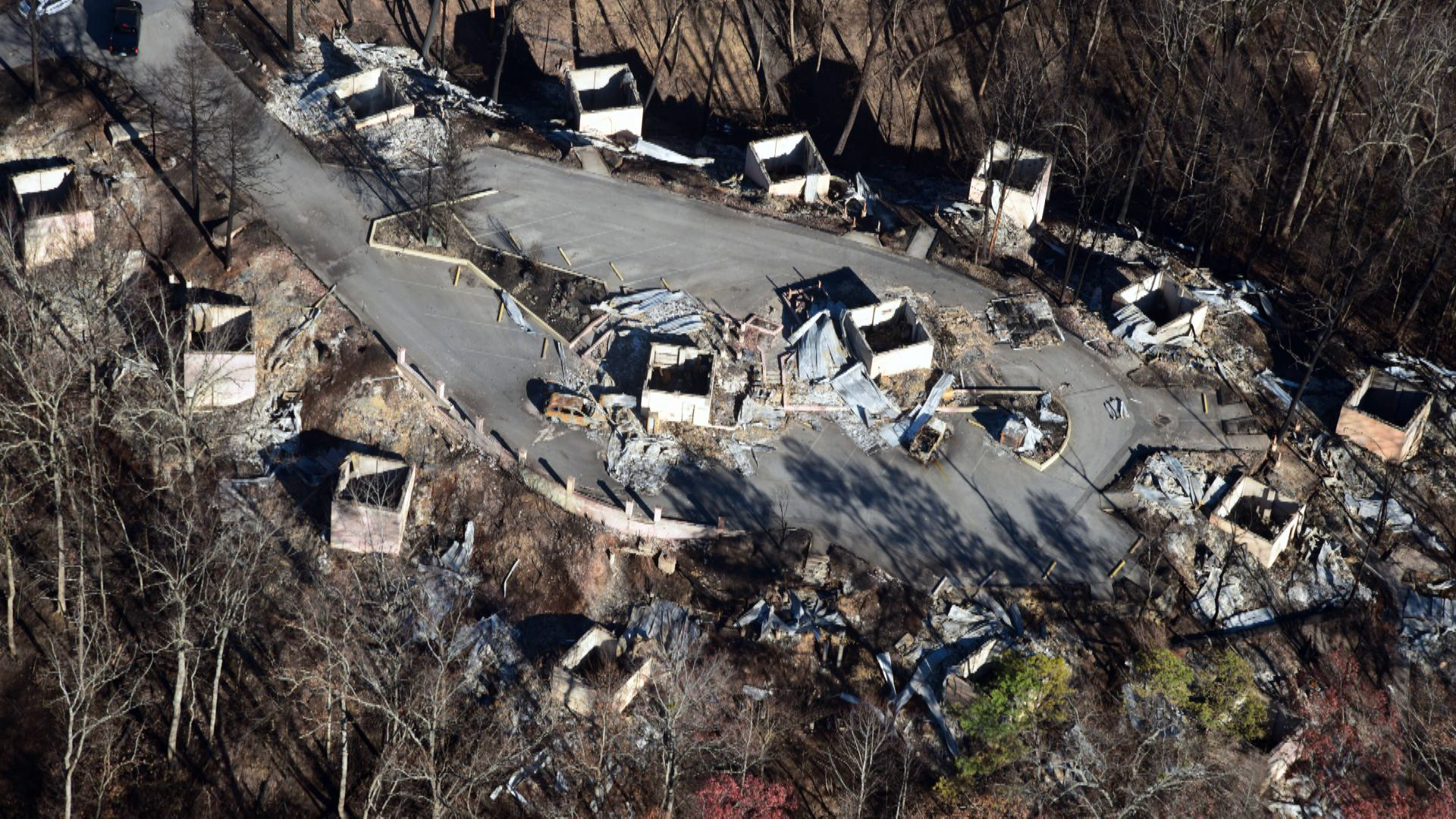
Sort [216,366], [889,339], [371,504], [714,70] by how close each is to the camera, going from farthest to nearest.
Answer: [714,70] → [889,339] → [216,366] → [371,504]

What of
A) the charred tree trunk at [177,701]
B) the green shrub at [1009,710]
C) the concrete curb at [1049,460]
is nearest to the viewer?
the charred tree trunk at [177,701]

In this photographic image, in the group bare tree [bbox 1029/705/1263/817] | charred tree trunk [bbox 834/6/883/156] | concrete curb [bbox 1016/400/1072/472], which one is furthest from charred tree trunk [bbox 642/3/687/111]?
bare tree [bbox 1029/705/1263/817]

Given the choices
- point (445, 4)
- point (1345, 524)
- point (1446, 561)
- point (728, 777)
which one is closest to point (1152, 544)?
point (1345, 524)

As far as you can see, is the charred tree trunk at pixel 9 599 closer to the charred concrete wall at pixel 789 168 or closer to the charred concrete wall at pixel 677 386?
the charred concrete wall at pixel 677 386

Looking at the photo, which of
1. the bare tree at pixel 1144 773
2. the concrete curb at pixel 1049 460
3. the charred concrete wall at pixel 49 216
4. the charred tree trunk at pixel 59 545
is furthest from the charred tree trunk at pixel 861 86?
the charred tree trunk at pixel 59 545

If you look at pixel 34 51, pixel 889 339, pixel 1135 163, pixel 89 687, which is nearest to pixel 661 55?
pixel 889 339

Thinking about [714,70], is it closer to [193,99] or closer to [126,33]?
[193,99]

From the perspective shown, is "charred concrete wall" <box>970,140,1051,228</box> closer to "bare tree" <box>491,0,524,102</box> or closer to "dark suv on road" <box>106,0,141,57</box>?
"bare tree" <box>491,0,524,102</box>
